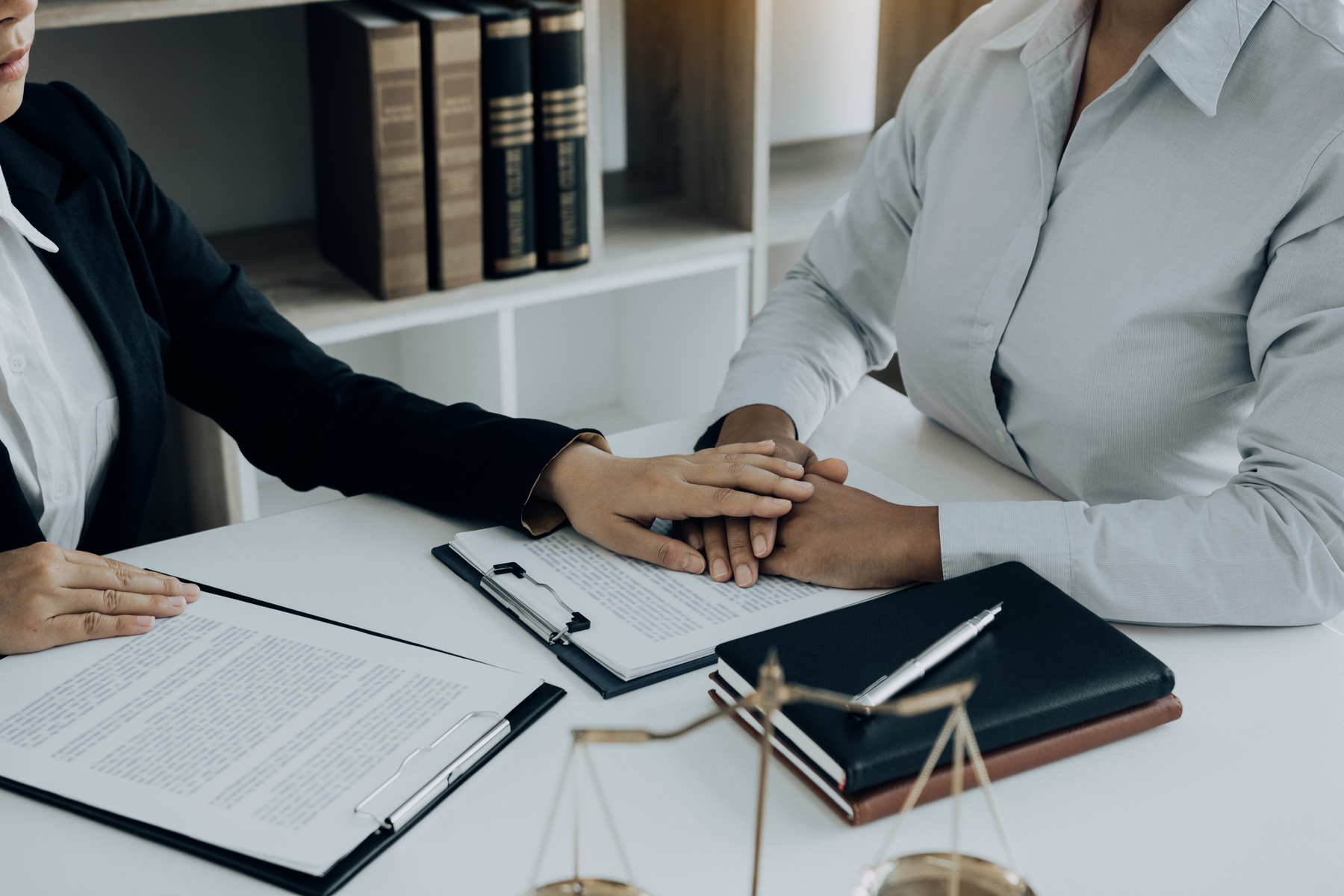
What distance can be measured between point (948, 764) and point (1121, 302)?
1.79 ft

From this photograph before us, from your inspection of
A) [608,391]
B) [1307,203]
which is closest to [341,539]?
[1307,203]

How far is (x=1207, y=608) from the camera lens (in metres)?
0.88

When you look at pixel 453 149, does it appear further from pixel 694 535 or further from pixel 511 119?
pixel 694 535

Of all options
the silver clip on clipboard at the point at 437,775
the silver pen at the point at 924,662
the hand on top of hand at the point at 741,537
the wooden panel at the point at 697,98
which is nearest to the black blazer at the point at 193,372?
the hand on top of hand at the point at 741,537

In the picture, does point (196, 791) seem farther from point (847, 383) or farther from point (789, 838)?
point (847, 383)

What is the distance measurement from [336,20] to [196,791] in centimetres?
134

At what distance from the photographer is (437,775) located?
691 millimetres

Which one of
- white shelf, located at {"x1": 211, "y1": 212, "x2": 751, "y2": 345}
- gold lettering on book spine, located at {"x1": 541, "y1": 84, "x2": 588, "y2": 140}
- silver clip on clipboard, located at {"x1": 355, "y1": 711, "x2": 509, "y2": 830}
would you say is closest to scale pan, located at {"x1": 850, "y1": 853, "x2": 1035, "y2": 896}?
silver clip on clipboard, located at {"x1": 355, "y1": 711, "x2": 509, "y2": 830}

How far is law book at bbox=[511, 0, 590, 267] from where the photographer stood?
1.76 meters

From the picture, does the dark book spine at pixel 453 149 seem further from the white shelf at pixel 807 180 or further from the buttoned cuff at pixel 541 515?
the buttoned cuff at pixel 541 515

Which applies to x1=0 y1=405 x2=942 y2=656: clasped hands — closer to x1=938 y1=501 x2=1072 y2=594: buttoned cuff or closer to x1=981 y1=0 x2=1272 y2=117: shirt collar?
x1=938 y1=501 x2=1072 y2=594: buttoned cuff

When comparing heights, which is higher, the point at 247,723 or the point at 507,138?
the point at 507,138

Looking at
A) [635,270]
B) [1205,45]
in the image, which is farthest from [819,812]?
[635,270]

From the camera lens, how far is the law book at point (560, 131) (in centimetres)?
176
